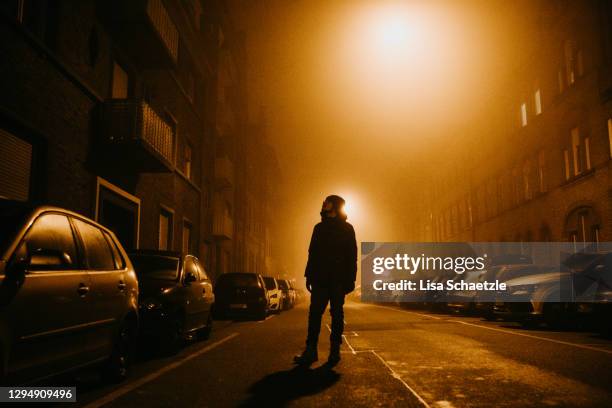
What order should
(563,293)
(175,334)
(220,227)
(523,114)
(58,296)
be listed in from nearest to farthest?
(58,296) → (175,334) → (563,293) → (220,227) → (523,114)

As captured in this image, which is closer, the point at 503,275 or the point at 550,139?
the point at 503,275

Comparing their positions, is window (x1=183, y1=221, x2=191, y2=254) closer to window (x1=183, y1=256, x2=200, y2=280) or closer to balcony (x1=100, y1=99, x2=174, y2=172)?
balcony (x1=100, y1=99, x2=174, y2=172)

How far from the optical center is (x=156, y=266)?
9930 mm

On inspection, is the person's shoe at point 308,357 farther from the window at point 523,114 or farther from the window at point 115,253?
the window at point 523,114

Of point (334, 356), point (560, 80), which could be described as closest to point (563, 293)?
point (334, 356)

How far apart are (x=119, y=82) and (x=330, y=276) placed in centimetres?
1235

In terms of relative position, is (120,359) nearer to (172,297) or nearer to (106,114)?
(172,297)

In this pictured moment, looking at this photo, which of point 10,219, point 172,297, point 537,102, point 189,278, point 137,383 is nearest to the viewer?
point 10,219

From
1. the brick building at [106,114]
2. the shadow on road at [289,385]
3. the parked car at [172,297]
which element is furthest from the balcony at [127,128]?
the shadow on road at [289,385]

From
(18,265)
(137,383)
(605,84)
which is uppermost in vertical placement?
(605,84)

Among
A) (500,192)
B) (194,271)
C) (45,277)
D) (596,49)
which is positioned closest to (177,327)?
(194,271)

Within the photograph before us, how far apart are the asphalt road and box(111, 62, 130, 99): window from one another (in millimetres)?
9551

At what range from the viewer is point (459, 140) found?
165 feet

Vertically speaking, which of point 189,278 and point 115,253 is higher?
point 115,253
